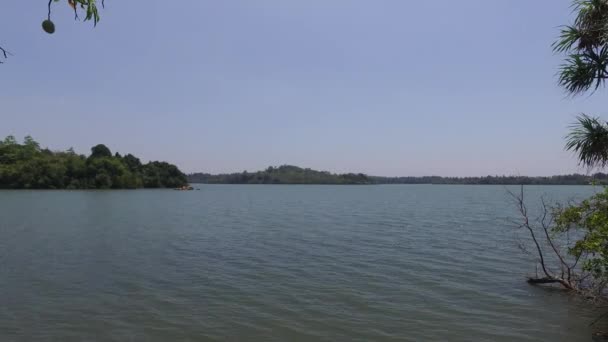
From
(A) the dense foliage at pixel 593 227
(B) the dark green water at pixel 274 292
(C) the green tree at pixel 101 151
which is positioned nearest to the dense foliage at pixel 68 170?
(C) the green tree at pixel 101 151

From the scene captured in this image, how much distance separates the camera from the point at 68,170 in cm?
11762

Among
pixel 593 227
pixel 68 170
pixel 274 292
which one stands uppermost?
pixel 68 170

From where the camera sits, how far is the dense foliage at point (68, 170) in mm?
109500

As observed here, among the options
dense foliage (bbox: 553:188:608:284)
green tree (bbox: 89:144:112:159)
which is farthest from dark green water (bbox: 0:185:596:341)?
green tree (bbox: 89:144:112:159)

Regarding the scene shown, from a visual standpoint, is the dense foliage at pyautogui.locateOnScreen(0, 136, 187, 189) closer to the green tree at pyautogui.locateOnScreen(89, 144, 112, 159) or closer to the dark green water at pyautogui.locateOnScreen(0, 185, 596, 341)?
the green tree at pyautogui.locateOnScreen(89, 144, 112, 159)

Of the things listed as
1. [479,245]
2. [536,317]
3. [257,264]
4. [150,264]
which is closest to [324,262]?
[257,264]

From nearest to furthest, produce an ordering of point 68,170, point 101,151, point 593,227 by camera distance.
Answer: point 593,227 → point 68,170 → point 101,151

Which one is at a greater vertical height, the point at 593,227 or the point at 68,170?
the point at 68,170

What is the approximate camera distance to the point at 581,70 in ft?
27.1

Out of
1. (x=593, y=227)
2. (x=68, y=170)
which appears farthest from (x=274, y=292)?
(x=68, y=170)

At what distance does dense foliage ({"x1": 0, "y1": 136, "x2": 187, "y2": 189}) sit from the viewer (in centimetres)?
10950

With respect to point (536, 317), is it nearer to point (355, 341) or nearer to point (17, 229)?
point (355, 341)

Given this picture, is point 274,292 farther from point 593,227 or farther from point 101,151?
point 101,151

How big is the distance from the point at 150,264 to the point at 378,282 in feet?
32.9
